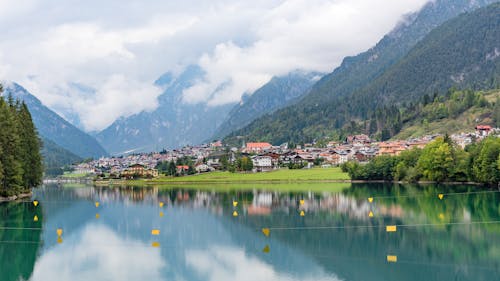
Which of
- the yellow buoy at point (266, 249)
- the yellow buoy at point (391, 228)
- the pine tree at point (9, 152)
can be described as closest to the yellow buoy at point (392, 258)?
the yellow buoy at point (266, 249)

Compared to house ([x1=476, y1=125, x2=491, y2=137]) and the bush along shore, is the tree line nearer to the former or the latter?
the bush along shore

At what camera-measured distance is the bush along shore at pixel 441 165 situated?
105250mm

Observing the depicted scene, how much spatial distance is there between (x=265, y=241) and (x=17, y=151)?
56.1 meters

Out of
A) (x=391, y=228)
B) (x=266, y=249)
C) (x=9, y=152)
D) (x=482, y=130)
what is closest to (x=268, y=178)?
(x=482, y=130)

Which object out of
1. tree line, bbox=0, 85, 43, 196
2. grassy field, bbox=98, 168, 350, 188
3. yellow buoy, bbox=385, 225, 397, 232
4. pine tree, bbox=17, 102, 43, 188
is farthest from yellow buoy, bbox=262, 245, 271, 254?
grassy field, bbox=98, 168, 350, 188

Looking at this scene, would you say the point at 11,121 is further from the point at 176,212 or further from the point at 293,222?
the point at 293,222

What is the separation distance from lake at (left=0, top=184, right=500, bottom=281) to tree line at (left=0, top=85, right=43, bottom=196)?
4.72 metres

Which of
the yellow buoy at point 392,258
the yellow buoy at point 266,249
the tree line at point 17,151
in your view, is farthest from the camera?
the tree line at point 17,151

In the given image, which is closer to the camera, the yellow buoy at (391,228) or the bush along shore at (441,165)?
the yellow buoy at (391,228)

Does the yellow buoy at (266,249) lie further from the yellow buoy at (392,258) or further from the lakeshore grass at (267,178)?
the lakeshore grass at (267,178)

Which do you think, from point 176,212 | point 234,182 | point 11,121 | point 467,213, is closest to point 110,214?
point 176,212

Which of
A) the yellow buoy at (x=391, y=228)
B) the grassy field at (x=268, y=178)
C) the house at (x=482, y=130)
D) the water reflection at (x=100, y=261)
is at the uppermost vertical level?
the house at (x=482, y=130)

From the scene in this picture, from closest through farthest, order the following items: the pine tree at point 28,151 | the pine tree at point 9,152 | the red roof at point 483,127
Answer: the pine tree at point 9,152 → the pine tree at point 28,151 → the red roof at point 483,127

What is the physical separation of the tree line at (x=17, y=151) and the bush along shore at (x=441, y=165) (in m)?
74.9
